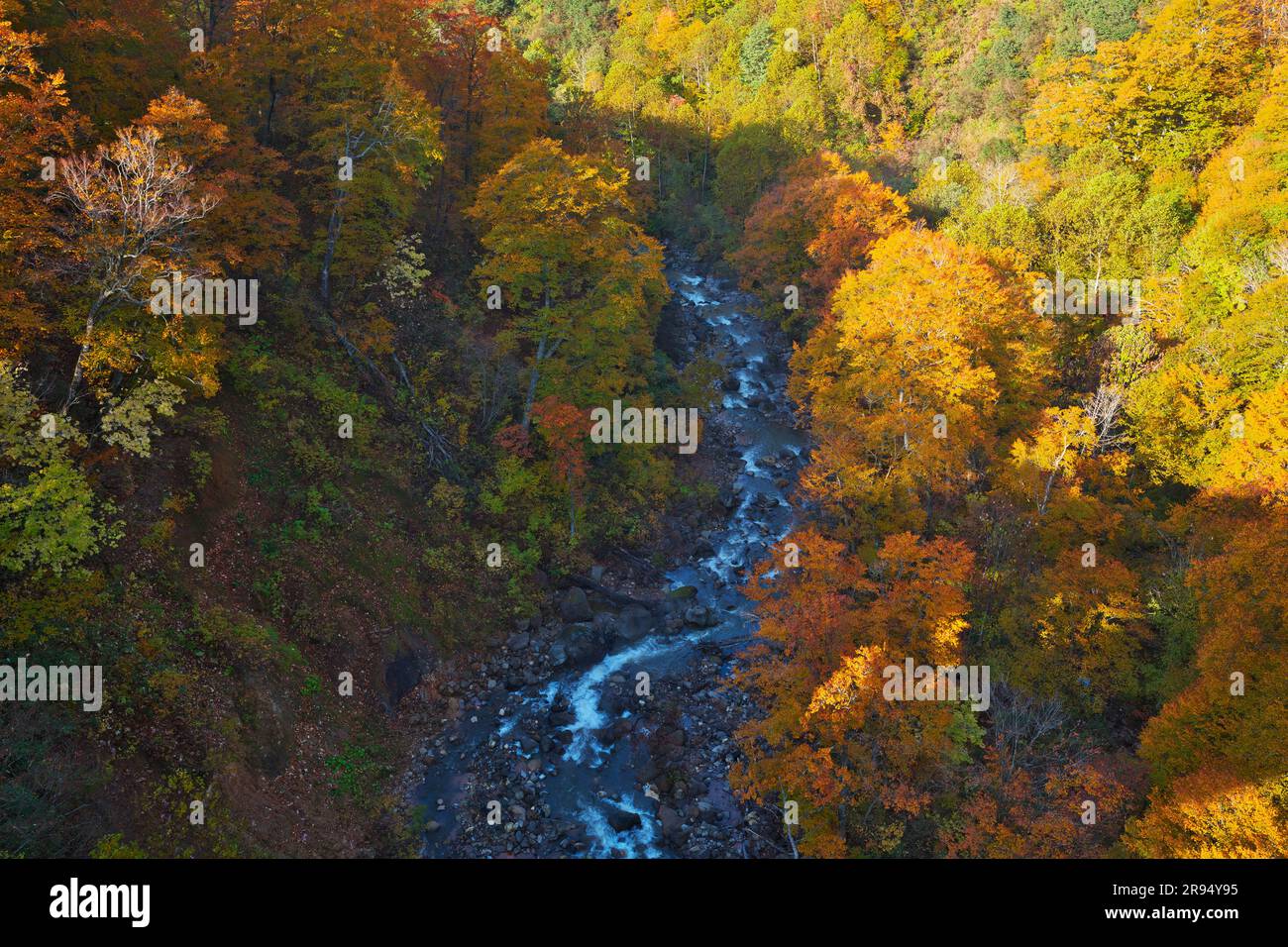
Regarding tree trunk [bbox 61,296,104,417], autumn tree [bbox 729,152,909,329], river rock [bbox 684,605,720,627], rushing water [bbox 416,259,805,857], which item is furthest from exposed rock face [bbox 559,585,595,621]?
autumn tree [bbox 729,152,909,329]

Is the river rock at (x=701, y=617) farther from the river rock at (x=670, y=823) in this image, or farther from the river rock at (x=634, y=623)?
the river rock at (x=670, y=823)

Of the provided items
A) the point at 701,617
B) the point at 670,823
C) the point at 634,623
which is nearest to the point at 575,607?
the point at 634,623

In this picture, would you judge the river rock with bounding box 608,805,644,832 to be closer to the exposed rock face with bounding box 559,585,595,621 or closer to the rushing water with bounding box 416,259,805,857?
the rushing water with bounding box 416,259,805,857

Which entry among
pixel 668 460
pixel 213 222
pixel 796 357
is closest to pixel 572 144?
pixel 796 357

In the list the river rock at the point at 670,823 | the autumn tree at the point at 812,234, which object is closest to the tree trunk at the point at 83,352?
the river rock at the point at 670,823

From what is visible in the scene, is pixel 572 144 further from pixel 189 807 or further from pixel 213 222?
pixel 189 807
